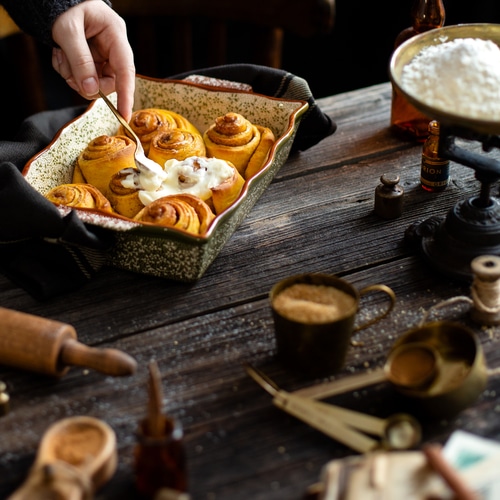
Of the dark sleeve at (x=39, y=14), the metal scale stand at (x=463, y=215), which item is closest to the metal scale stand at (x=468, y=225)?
the metal scale stand at (x=463, y=215)

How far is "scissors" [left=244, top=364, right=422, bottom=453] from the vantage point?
99cm

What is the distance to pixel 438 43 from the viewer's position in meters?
1.38

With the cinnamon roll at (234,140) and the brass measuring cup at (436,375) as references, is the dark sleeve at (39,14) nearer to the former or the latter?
the cinnamon roll at (234,140)

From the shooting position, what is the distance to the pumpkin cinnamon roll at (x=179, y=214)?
51.9 inches

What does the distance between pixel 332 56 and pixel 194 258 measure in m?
2.12

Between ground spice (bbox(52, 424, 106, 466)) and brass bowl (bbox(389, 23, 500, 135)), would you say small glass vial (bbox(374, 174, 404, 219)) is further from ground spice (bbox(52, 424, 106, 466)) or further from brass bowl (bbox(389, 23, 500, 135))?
ground spice (bbox(52, 424, 106, 466))

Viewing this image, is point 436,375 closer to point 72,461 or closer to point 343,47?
point 72,461

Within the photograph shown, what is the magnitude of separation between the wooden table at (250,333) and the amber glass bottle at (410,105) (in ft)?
0.17

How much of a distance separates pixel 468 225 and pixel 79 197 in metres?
0.74

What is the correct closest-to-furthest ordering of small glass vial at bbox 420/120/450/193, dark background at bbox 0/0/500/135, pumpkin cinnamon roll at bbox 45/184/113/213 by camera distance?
pumpkin cinnamon roll at bbox 45/184/113/213, small glass vial at bbox 420/120/450/193, dark background at bbox 0/0/500/135

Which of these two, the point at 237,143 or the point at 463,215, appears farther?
the point at 237,143

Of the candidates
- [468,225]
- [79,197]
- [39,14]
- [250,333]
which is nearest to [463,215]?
[468,225]

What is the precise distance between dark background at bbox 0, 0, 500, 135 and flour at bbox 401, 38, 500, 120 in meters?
1.79

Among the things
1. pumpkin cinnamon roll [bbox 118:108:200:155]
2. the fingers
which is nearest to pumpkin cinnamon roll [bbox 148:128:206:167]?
pumpkin cinnamon roll [bbox 118:108:200:155]
